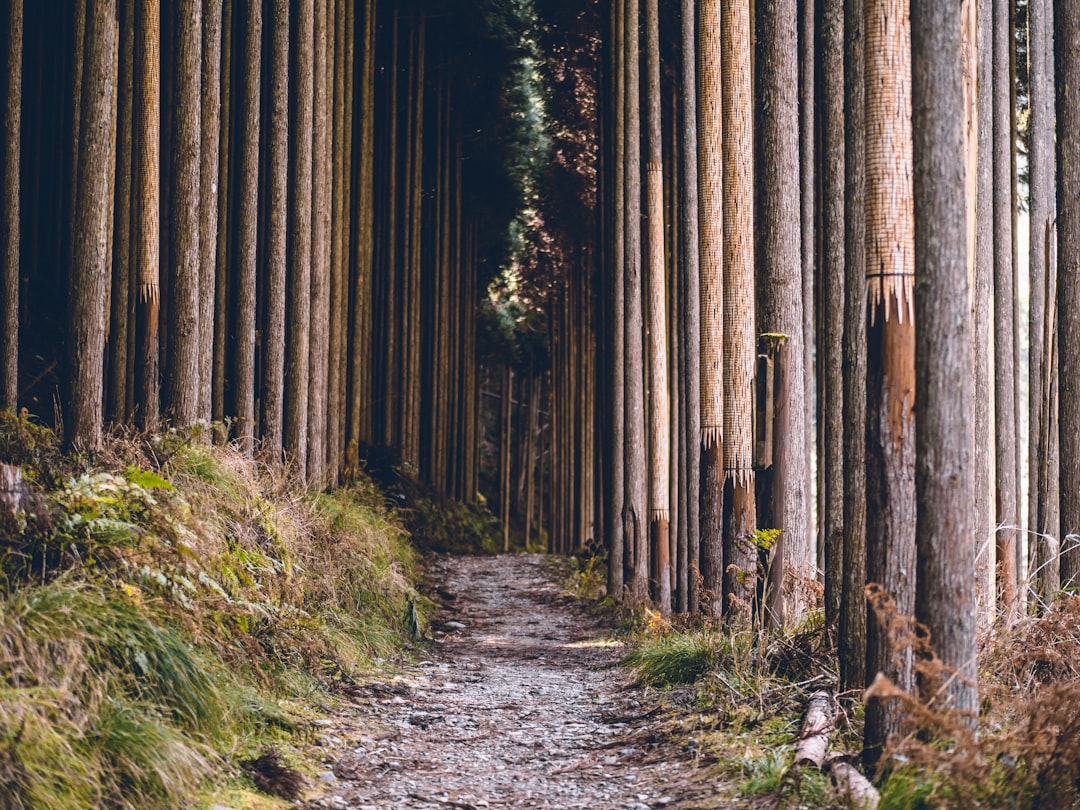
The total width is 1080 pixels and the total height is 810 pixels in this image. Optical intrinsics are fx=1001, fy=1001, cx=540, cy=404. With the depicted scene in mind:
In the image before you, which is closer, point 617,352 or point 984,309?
point 984,309

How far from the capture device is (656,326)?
12602 mm

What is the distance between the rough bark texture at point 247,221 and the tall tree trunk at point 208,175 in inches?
52.3

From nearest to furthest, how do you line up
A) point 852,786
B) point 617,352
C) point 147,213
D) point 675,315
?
point 852,786 < point 147,213 < point 617,352 < point 675,315

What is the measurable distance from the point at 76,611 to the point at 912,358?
3652mm

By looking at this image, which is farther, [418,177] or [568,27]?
[418,177]

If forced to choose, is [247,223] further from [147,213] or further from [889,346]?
[889,346]

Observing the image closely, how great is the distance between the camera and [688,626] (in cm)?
913

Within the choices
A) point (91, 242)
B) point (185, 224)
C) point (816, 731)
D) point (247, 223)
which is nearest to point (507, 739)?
point (816, 731)

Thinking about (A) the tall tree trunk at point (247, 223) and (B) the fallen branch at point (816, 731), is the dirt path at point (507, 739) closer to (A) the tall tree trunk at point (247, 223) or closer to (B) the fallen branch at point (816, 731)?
(B) the fallen branch at point (816, 731)

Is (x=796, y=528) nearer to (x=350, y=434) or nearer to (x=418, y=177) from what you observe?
(x=350, y=434)

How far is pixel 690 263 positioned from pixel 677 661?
5.42m

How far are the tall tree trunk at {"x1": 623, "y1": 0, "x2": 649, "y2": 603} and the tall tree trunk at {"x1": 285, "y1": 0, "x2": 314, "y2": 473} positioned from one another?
394 cm

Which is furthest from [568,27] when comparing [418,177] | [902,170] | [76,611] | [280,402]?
[76,611]

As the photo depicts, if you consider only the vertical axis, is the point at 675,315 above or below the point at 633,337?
above
